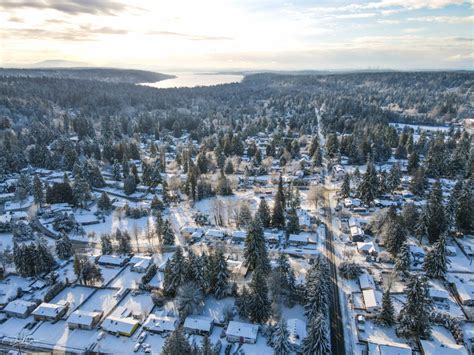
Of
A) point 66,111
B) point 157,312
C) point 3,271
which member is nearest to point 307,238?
point 157,312

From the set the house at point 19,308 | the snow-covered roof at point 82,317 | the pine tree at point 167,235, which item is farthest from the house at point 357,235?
the house at point 19,308

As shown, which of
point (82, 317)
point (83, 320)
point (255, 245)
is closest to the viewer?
point (83, 320)

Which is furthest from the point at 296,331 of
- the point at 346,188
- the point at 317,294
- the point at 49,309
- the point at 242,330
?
the point at 346,188

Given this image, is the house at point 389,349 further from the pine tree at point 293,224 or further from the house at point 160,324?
the pine tree at point 293,224

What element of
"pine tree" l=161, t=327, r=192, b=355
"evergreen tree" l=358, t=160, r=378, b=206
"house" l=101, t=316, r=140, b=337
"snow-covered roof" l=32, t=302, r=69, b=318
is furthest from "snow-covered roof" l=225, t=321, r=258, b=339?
"evergreen tree" l=358, t=160, r=378, b=206

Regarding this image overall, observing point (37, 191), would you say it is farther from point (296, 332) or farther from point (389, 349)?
point (389, 349)

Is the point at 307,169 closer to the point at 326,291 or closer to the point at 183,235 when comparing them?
the point at 183,235

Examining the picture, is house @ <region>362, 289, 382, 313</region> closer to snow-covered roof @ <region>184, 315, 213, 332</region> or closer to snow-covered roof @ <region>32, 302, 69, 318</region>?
snow-covered roof @ <region>184, 315, 213, 332</region>
